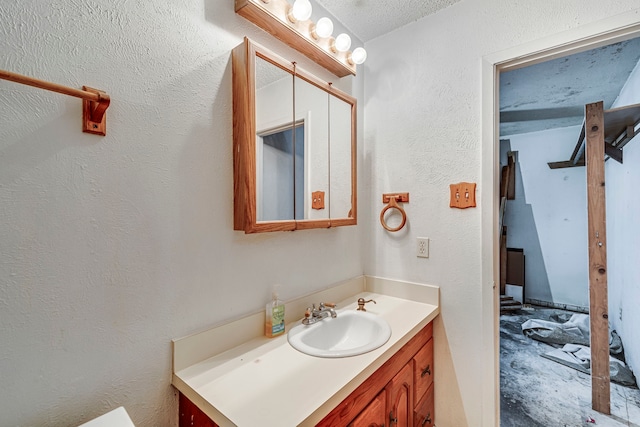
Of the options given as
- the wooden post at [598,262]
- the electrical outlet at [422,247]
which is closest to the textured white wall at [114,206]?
the electrical outlet at [422,247]

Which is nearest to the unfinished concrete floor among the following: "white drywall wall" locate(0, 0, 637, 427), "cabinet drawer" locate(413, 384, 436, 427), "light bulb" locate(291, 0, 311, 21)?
"cabinet drawer" locate(413, 384, 436, 427)

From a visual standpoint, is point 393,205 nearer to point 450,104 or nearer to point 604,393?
point 450,104

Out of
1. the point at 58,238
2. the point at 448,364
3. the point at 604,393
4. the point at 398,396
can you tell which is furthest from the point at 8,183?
the point at 604,393

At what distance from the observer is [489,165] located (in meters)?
1.38

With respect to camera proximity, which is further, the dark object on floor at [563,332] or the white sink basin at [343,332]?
the dark object on floor at [563,332]

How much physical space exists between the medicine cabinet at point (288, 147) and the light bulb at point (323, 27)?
7.9 inches

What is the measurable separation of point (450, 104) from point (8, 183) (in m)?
1.69

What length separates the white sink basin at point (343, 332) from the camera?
1143mm

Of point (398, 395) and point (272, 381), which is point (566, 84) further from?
point (272, 381)

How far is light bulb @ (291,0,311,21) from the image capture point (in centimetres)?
115

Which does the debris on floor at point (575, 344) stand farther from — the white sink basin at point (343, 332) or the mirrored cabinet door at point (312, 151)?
the mirrored cabinet door at point (312, 151)

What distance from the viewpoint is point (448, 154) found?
1489 millimetres

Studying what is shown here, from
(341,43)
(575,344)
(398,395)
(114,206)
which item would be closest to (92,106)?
(114,206)

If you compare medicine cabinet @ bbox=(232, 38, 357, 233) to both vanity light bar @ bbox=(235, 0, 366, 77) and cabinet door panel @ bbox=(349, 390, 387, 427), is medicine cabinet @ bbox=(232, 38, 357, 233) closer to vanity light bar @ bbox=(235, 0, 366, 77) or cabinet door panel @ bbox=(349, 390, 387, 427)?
vanity light bar @ bbox=(235, 0, 366, 77)
